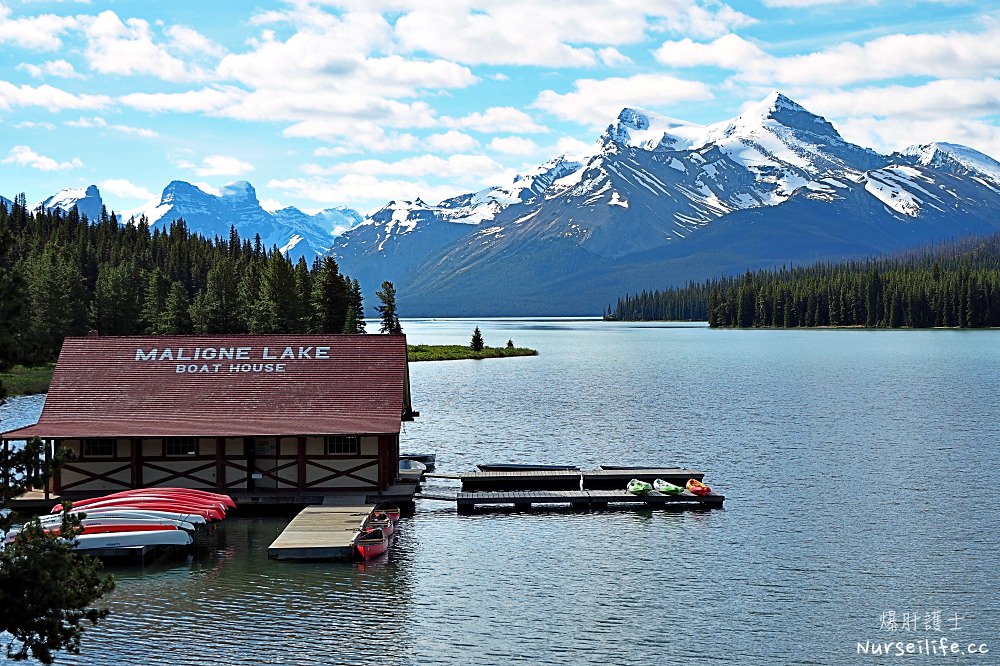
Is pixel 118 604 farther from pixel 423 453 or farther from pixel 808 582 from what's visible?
pixel 423 453

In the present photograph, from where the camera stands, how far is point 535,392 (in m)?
113

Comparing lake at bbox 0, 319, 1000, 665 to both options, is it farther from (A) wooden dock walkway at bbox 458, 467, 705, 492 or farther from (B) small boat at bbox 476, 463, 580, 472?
(A) wooden dock walkway at bbox 458, 467, 705, 492

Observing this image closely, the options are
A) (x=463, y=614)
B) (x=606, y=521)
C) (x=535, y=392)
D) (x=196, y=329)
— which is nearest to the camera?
(x=463, y=614)

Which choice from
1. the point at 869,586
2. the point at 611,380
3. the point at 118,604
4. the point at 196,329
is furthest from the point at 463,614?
the point at 196,329

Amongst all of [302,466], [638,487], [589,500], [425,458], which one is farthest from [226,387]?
[638,487]

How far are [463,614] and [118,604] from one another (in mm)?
12103

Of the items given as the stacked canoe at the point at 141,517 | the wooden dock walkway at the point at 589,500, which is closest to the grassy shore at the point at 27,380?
the stacked canoe at the point at 141,517

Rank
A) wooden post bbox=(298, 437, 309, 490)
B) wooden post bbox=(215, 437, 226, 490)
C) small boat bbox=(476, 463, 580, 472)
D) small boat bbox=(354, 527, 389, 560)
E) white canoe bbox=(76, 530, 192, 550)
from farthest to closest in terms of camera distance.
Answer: small boat bbox=(476, 463, 580, 472), wooden post bbox=(298, 437, 309, 490), wooden post bbox=(215, 437, 226, 490), small boat bbox=(354, 527, 389, 560), white canoe bbox=(76, 530, 192, 550)

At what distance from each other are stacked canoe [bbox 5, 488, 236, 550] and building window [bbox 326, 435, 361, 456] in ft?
20.0

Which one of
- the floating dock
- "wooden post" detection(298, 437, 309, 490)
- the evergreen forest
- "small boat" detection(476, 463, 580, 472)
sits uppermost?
the evergreen forest

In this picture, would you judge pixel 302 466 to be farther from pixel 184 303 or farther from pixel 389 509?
pixel 184 303

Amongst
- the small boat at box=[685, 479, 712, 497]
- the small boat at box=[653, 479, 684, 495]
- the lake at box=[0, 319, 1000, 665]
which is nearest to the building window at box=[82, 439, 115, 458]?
the lake at box=[0, 319, 1000, 665]

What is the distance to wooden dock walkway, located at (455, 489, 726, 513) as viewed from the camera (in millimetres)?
50812

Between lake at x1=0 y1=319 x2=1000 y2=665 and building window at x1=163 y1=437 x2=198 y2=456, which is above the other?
building window at x1=163 y1=437 x2=198 y2=456
